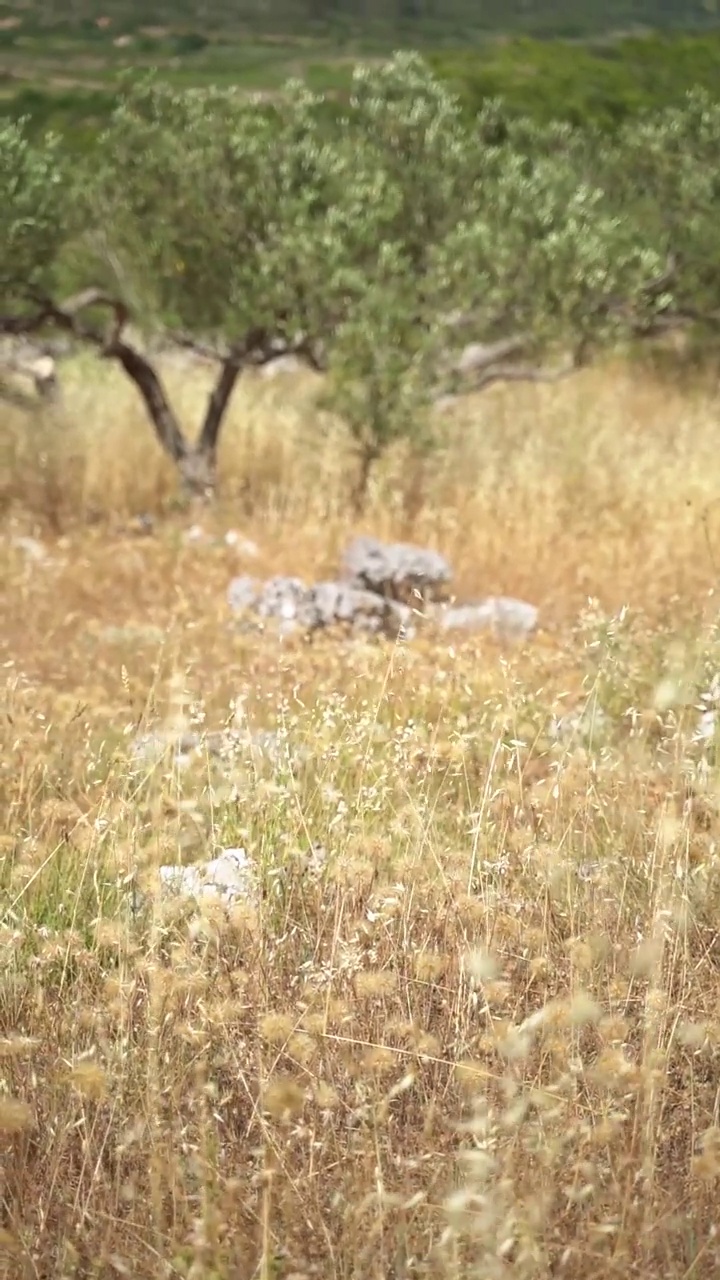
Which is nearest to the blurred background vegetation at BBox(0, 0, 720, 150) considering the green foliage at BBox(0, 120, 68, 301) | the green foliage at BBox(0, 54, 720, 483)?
the green foliage at BBox(0, 54, 720, 483)

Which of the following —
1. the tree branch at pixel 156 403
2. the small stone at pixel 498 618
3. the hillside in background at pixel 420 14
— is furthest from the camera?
the hillside in background at pixel 420 14

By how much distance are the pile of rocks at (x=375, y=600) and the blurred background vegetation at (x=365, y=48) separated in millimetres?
15744

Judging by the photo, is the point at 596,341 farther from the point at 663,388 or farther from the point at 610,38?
the point at 610,38

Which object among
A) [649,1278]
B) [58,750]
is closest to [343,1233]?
[649,1278]

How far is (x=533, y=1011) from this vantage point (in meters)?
2.61

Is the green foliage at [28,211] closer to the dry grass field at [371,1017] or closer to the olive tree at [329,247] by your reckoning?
the olive tree at [329,247]

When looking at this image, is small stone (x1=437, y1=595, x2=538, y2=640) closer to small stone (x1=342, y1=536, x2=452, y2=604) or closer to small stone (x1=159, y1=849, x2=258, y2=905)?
small stone (x1=342, y1=536, x2=452, y2=604)

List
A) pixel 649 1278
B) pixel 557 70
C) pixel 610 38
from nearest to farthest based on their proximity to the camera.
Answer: pixel 649 1278
pixel 557 70
pixel 610 38

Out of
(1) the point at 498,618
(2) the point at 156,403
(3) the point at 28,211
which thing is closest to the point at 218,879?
(1) the point at 498,618

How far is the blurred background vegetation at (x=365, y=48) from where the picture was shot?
2355 cm

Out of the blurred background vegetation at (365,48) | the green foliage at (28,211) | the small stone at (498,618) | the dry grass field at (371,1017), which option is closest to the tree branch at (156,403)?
the green foliage at (28,211)

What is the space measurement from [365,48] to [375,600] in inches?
1118

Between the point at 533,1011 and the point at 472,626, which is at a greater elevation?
the point at 533,1011

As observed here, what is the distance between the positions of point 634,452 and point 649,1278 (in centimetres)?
984
